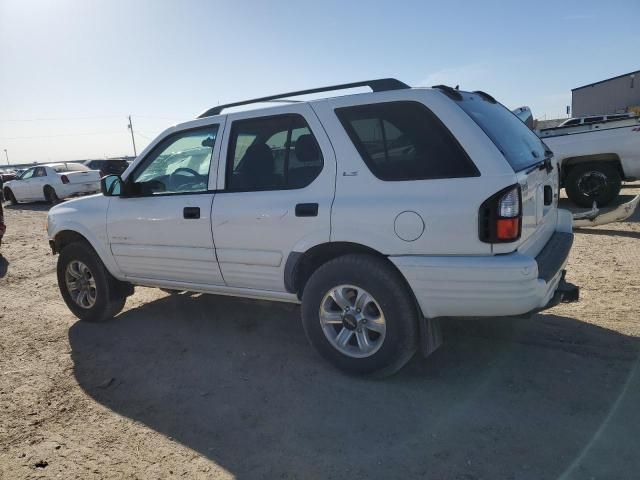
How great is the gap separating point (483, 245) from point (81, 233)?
381cm

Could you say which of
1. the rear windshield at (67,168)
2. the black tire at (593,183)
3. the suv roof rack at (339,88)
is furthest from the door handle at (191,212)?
the rear windshield at (67,168)

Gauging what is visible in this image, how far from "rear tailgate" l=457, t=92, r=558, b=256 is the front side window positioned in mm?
1087

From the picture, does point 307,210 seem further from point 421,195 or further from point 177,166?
point 177,166

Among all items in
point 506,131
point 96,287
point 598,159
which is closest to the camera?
point 506,131

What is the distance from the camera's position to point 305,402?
10.6ft

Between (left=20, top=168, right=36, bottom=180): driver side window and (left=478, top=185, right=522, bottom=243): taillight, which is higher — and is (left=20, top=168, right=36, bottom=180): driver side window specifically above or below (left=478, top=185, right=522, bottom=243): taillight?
above

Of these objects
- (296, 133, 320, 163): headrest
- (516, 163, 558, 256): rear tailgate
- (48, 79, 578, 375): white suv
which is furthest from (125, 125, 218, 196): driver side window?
(516, 163, 558, 256): rear tailgate

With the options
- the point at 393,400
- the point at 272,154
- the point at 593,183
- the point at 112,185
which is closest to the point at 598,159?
the point at 593,183

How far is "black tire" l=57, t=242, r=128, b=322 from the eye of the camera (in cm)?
483

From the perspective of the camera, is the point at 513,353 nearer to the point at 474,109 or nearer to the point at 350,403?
the point at 350,403

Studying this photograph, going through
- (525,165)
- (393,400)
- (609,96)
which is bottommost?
(393,400)

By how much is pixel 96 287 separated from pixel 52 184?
606 inches

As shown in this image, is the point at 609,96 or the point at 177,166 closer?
the point at 177,166

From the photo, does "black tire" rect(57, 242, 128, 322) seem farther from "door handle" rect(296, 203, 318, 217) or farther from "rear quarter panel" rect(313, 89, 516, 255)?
"rear quarter panel" rect(313, 89, 516, 255)
